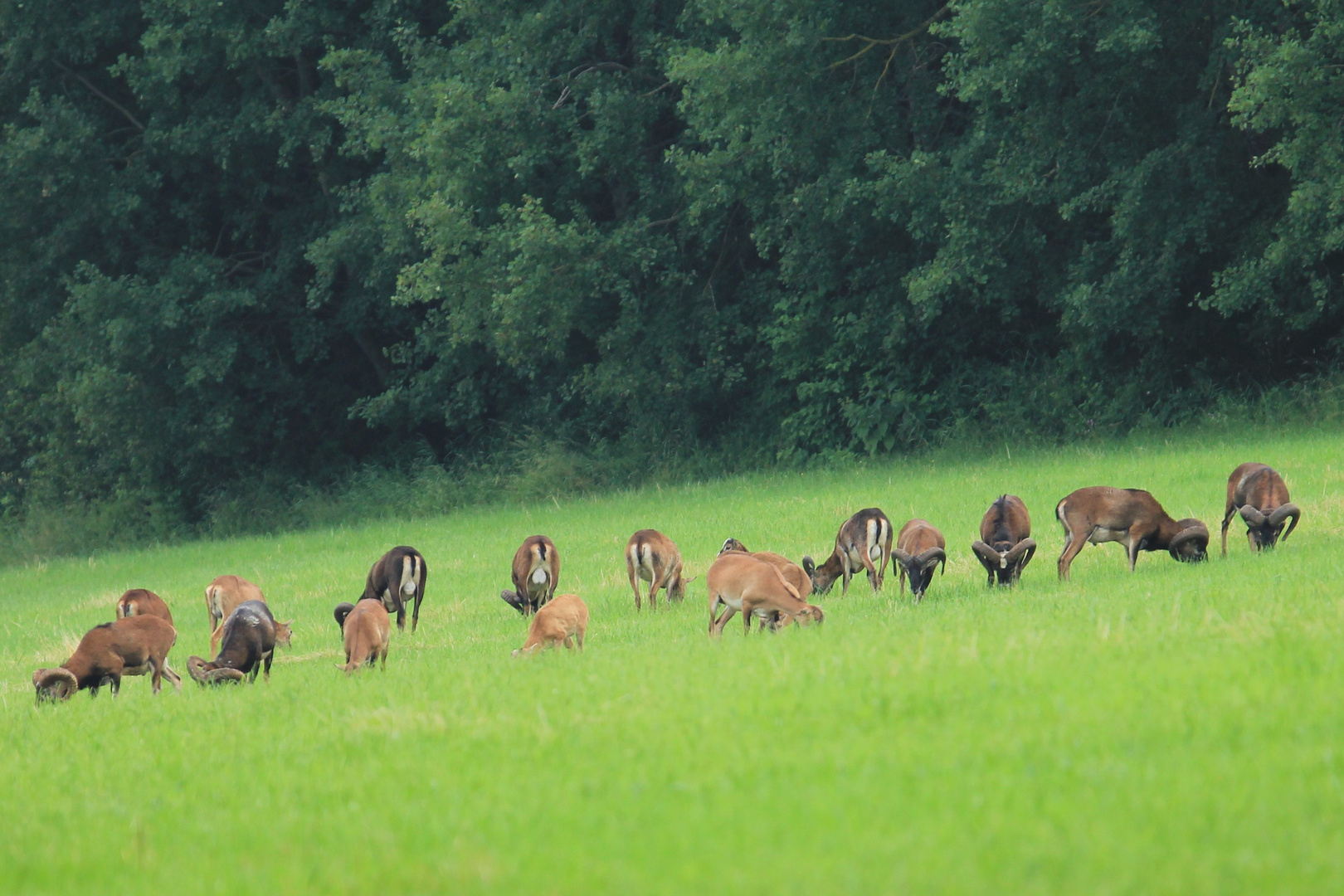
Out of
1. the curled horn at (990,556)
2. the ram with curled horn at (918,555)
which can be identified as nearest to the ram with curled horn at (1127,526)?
the curled horn at (990,556)

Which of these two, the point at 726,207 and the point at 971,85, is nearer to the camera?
the point at 971,85

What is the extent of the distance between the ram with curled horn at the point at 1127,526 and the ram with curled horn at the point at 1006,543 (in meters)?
0.40

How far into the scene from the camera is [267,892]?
5219 millimetres

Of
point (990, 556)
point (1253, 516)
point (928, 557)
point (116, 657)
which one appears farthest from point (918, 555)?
point (116, 657)

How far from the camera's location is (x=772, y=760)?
6.29m

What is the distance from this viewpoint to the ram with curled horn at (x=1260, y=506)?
42.5ft

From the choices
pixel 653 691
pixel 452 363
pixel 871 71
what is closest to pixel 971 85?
pixel 871 71

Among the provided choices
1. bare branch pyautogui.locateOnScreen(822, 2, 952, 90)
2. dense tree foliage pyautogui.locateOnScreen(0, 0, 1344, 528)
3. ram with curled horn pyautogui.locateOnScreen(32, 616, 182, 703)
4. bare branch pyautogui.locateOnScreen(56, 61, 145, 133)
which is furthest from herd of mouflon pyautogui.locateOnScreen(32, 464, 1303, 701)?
bare branch pyautogui.locateOnScreen(56, 61, 145, 133)

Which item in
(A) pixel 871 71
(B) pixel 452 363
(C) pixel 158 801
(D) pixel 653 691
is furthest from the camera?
(B) pixel 452 363

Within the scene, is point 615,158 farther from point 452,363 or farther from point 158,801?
point 158,801

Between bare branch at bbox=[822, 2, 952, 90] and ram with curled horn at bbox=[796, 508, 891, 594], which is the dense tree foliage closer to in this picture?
bare branch at bbox=[822, 2, 952, 90]

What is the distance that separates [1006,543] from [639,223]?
2000cm

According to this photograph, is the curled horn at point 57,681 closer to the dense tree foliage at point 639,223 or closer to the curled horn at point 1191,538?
the curled horn at point 1191,538

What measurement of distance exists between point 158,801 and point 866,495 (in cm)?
1625
